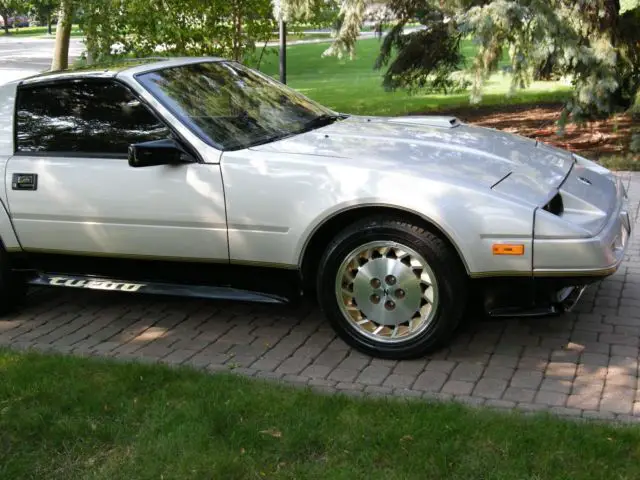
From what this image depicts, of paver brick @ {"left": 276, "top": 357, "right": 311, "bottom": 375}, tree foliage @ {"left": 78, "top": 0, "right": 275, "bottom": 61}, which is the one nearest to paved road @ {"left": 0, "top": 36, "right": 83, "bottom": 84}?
tree foliage @ {"left": 78, "top": 0, "right": 275, "bottom": 61}

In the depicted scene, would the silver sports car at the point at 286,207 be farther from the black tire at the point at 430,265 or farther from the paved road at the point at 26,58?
the paved road at the point at 26,58

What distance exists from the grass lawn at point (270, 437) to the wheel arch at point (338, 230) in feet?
2.64

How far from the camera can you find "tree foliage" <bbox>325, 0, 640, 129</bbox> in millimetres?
9352

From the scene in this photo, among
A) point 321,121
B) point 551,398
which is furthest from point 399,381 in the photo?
point 321,121

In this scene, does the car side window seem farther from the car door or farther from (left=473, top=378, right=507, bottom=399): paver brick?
(left=473, top=378, right=507, bottom=399): paver brick

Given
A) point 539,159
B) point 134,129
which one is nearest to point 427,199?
point 539,159

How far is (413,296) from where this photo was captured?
4.50 m

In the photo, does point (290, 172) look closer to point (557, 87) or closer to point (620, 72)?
point (620, 72)

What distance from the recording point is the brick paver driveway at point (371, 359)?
166 inches

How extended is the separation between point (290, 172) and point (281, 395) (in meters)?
1.26

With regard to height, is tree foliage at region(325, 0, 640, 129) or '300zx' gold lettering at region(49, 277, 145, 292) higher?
tree foliage at region(325, 0, 640, 129)

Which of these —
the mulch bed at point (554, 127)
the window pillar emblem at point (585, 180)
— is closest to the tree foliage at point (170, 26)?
the mulch bed at point (554, 127)

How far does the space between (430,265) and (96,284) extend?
2212 millimetres

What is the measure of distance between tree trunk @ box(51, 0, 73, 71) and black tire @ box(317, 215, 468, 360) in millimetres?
7812
